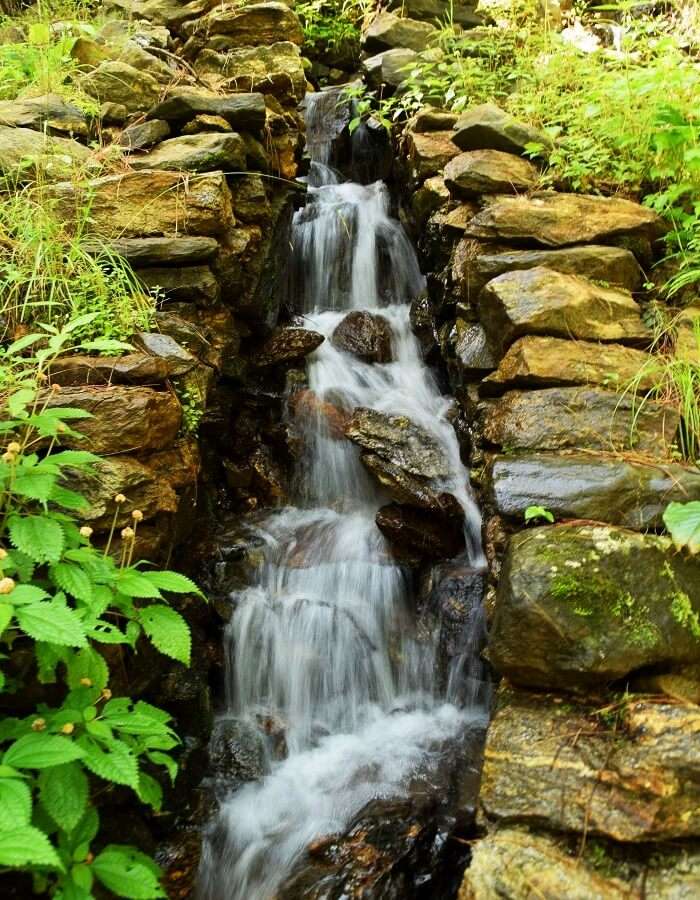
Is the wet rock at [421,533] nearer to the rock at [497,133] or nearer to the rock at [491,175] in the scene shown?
the rock at [491,175]

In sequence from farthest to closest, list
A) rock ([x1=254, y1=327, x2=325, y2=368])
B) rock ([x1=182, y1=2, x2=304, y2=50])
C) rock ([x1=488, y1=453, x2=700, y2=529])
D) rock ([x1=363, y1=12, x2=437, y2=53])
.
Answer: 1. rock ([x1=363, y1=12, x2=437, y2=53])
2. rock ([x1=182, y1=2, x2=304, y2=50])
3. rock ([x1=254, y1=327, x2=325, y2=368])
4. rock ([x1=488, y1=453, x2=700, y2=529])

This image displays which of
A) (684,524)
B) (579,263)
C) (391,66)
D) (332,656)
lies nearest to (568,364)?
(579,263)

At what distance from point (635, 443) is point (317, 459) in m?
2.72

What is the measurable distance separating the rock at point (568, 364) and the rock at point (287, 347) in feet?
7.09

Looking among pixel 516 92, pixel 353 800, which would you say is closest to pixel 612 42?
pixel 516 92

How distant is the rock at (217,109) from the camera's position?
507cm

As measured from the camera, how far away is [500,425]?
3.45m

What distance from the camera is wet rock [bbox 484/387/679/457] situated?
10.2ft

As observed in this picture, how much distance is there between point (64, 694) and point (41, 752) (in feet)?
2.19

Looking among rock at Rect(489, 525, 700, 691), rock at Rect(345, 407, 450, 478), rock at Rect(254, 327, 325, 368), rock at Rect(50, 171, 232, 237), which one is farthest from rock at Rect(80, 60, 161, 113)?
rock at Rect(489, 525, 700, 691)

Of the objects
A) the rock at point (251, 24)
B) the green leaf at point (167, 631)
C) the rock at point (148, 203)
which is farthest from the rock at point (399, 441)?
the rock at point (251, 24)

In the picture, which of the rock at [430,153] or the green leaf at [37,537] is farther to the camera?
the rock at [430,153]

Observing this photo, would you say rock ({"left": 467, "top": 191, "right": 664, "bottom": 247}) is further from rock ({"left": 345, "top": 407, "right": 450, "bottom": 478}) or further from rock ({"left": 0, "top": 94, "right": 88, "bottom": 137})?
rock ({"left": 0, "top": 94, "right": 88, "bottom": 137})

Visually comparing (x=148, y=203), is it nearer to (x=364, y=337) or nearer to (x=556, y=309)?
(x=364, y=337)
